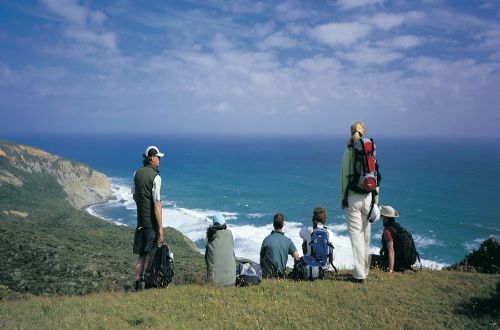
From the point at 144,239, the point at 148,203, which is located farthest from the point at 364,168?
the point at 144,239

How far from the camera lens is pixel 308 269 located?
9.13 meters

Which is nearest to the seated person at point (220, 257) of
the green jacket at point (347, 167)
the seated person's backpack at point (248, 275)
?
the seated person's backpack at point (248, 275)

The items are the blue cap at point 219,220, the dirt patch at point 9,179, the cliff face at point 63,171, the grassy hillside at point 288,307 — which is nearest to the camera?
the grassy hillside at point 288,307

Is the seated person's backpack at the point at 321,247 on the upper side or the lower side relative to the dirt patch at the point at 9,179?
lower

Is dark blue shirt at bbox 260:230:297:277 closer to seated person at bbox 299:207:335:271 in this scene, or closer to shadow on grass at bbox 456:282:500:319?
seated person at bbox 299:207:335:271

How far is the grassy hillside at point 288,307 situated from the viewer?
680 centimetres

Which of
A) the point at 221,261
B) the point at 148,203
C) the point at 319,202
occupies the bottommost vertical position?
the point at 319,202

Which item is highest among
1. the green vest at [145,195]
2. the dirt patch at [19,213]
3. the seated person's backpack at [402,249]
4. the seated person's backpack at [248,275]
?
the green vest at [145,195]

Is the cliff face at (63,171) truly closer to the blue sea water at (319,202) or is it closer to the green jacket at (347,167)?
the blue sea water at (319,202)

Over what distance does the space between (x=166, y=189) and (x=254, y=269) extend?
129016 mm

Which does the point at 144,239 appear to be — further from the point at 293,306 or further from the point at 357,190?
the point at 357,190

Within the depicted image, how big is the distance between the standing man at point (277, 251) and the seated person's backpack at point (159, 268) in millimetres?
2467

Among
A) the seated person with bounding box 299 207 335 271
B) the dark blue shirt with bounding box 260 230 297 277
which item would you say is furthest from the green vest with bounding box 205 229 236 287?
the seated person with bounding box 299 207 335 271

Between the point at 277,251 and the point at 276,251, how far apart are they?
31mm
